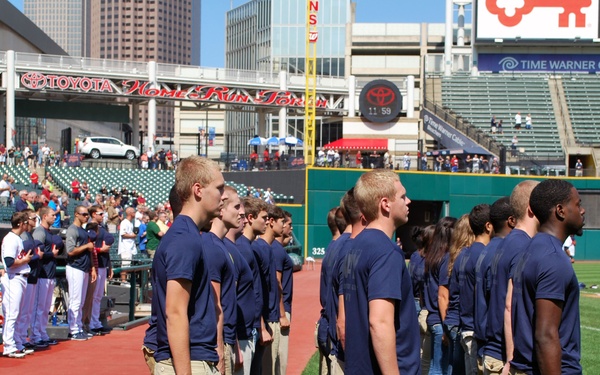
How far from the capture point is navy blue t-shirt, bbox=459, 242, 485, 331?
751cm

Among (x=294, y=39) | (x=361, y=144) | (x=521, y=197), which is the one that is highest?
(x=294, y=39)

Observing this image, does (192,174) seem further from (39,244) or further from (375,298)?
(39,244)

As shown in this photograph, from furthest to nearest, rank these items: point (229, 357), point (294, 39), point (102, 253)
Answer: point (294, 39)
point (102, 253)
point (229, 357)

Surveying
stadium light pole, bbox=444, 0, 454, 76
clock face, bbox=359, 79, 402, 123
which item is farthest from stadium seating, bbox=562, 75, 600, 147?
clock face, bbox=359, 79, 402, 123

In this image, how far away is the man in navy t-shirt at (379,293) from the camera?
466 cm

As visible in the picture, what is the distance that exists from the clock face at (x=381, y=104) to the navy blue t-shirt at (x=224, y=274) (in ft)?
163

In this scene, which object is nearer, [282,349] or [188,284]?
[188,284]

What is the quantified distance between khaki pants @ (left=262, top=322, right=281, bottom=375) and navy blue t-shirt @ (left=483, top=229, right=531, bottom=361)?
2.51 metres

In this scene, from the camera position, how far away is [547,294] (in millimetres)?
4828

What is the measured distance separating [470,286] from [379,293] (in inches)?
121

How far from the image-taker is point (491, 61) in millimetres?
58781

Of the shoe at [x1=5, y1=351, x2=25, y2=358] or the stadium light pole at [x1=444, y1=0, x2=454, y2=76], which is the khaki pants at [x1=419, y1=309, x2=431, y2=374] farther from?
the stadium light pole at [x1=444, y1=0, x2=454, y2=76]

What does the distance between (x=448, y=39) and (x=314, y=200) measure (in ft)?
75.7

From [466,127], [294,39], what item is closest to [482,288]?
[466,127]
